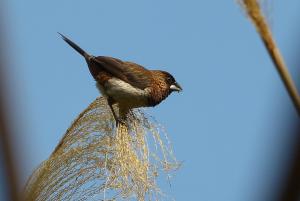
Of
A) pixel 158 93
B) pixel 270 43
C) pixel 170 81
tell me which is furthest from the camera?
pixel 170 81

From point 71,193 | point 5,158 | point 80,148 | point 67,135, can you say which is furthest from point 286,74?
point 67,135

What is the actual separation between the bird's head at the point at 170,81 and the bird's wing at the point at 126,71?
13.2 inches

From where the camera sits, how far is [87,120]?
4.26m

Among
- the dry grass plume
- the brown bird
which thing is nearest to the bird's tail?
the brown bird

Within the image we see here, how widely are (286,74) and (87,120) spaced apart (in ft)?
11.9

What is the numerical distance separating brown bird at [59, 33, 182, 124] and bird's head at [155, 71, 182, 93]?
111 mm

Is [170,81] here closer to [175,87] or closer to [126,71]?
[175,87]

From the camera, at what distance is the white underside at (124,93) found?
698cm

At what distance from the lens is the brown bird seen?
7195mm

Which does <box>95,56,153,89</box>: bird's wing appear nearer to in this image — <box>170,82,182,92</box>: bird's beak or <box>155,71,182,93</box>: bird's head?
<box>155,71,182,93</box>: bird's head

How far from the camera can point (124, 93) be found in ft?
23.7

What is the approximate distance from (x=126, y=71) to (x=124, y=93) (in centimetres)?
44

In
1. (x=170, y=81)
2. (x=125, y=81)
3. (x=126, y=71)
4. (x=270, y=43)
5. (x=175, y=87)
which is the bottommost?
(x=175, y=87)

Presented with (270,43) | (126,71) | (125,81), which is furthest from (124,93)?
(270,43)
